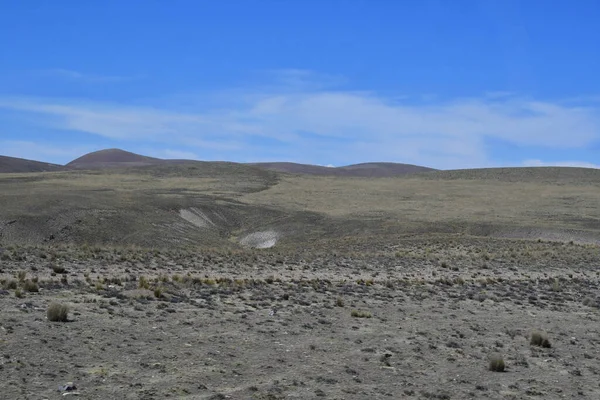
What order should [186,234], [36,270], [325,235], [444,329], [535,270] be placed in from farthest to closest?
[325,235] → [186,234] → [535,270] → [36,270] → [444,329]

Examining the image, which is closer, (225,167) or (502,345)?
(502,345)

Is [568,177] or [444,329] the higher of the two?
[568,177]

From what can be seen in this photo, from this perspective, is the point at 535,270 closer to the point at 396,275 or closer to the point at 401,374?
the point at 396,275

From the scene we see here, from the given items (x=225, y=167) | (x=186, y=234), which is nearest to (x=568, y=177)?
(x=225, y=167)

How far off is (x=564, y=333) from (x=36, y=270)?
16506 millimetres

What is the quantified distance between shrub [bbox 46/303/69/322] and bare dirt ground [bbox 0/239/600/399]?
180 mm

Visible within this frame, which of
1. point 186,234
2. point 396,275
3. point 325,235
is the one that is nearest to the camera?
point 396,275

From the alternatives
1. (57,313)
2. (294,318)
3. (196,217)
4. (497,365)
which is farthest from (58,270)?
(196,217)

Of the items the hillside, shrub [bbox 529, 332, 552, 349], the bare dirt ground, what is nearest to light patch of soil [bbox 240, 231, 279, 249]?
the hillside

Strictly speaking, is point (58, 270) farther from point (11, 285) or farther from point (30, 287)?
point (30, 287)

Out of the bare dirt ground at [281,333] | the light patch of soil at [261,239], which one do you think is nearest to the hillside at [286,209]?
the light patch of soil at [261,239]

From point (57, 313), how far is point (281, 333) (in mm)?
4760

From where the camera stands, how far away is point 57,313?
1510 cm

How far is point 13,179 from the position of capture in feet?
349
